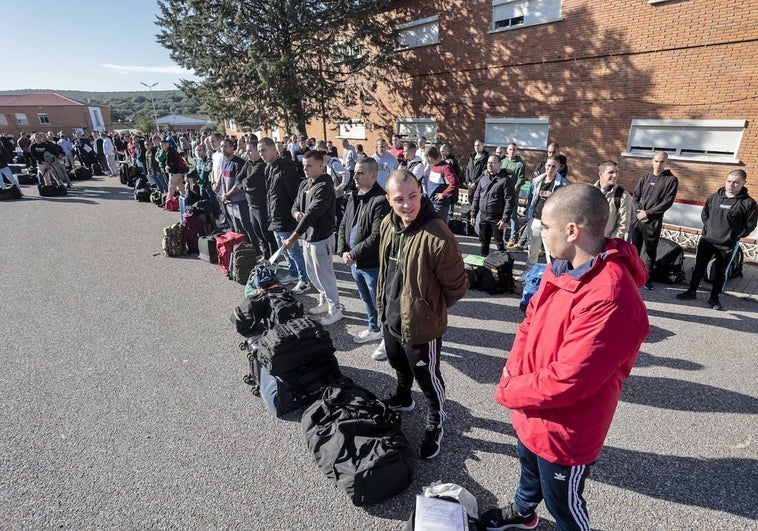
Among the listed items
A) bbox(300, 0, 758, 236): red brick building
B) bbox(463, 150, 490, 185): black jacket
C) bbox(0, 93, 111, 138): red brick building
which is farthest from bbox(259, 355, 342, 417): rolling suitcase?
bbox(0, 93, 111, 138): red brick building

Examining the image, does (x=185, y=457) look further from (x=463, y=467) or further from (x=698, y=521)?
(x=698, y=521)

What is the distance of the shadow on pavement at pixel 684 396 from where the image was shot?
3.55 metres

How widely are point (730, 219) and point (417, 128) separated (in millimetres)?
12766

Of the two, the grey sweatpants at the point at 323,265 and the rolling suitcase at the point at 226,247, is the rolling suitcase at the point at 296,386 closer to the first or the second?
the grey sweatpants at the point at 323,265

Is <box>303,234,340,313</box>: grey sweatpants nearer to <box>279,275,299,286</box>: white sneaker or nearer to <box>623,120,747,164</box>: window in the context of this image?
<box>279,275,299,286</box>: white sneaker

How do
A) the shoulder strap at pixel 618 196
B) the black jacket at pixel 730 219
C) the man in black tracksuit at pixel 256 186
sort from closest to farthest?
1. the shoulder strap at pixel 618 196
2. the black jacket at pixel 730 219
3. the man in black tracksuit at pixel 256 186

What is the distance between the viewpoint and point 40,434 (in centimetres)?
341

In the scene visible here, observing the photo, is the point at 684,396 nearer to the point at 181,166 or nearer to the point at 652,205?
the point at 652,205

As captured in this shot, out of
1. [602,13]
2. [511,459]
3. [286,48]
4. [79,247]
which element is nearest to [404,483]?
[511,459]

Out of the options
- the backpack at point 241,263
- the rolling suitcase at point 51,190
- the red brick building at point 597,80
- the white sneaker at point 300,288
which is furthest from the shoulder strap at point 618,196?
the rolling suitcase at point 51,190

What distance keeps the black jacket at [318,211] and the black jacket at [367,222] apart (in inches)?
22.3

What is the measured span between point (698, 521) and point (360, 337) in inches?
130

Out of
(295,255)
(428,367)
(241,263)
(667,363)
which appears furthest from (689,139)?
(241,263)

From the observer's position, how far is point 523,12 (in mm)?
11672
